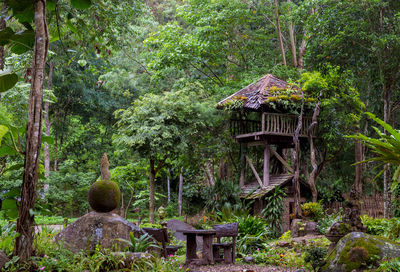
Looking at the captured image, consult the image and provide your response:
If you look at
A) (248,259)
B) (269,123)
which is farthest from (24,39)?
(269,123)

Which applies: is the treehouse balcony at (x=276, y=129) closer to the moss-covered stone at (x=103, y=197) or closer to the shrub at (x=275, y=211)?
the shrub at (x=275, y=211)

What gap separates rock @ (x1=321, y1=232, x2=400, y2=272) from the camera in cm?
539

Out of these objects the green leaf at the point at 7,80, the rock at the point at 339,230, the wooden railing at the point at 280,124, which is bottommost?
the rock at the point at 339,230

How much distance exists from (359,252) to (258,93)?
967 centimetres

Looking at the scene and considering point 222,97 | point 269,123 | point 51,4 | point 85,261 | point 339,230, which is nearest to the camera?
point 51,4

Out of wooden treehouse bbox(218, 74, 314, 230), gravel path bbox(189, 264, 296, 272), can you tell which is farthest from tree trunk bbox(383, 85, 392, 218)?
gravel path bbox(189, 264, 296, 272)

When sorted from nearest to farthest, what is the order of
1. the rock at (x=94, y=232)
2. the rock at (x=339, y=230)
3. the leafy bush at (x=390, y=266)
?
1. the leafy bush at (x=390, y=266)
2. the rock at (x=94, y=232)
3. the rock at (x=339, y=230)

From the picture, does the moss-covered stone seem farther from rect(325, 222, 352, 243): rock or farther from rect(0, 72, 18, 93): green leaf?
rect(325, 222, 352, 243): rock

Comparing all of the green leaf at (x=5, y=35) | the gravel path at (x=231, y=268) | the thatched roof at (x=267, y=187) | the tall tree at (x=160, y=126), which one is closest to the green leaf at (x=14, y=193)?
the green leaf at (x=5, y=35)

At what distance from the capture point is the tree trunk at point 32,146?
12.2ft

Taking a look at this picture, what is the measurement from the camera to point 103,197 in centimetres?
615

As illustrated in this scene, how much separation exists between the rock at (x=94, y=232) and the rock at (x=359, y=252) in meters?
3.14

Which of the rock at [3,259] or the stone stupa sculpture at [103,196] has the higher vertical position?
the stone stupa sculpture at [103,196]

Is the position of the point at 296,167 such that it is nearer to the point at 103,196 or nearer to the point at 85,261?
the point at 103,196
